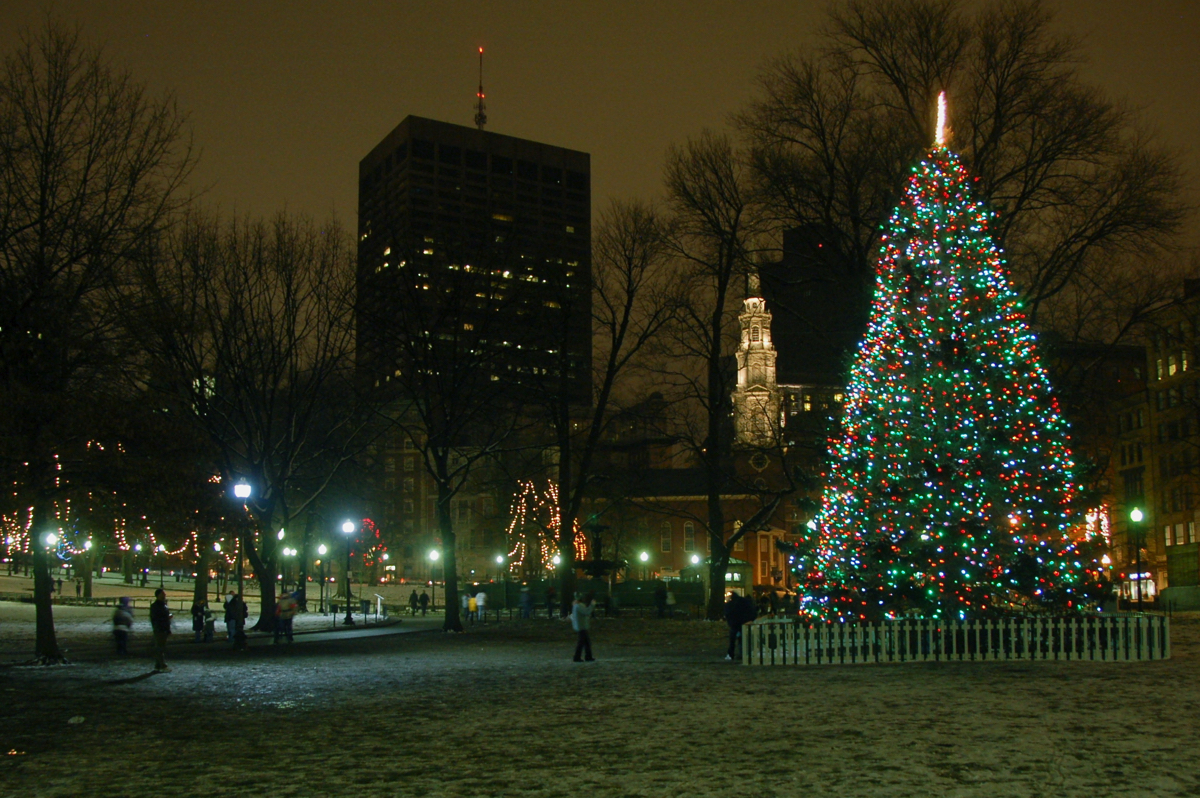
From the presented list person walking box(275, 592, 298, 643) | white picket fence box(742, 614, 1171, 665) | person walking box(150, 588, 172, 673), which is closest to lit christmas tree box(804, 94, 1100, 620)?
white picket fence box(742, 614, 1171, 665)

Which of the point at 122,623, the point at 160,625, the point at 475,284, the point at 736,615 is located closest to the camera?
the point at 160,625

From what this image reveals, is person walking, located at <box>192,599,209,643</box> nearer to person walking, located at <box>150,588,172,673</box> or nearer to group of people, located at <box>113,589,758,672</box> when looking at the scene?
group of people, located at <box>113,589,758,672</box>

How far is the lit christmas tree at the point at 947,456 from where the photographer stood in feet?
66.8

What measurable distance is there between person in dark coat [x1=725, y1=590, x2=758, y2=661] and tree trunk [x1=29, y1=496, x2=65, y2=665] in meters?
13.4

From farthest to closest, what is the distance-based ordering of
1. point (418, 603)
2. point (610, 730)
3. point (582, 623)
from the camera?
point (418, 603) < point (582, 623) < point (610, 730)

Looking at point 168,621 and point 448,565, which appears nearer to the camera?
point 168,621

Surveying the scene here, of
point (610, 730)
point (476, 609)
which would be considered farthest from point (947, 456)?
point (476, 609)

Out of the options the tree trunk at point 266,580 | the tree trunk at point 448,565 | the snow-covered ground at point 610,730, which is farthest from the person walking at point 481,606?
the snow-covered ground at point 610,730

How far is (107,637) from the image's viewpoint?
34.8 metres

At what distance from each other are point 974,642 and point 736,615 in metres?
4.53

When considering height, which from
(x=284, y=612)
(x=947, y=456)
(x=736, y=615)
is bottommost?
(x=284, y=612)

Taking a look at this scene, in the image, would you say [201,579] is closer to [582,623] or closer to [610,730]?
[582,623]

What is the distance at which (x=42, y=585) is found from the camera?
22266mm

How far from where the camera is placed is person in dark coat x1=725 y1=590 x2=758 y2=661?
72.8ft
